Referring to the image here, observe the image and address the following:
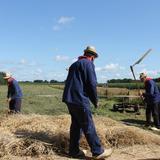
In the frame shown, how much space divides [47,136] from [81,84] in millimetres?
1602

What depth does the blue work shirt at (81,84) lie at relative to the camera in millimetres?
7152

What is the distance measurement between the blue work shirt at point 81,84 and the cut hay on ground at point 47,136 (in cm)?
109

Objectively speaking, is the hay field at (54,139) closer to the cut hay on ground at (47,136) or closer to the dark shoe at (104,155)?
the cut hay on ground at (47,136)

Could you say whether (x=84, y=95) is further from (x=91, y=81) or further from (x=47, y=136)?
(x=47, y=136)

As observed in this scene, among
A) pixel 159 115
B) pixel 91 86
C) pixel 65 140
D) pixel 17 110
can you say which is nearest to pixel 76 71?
pixel 91 86

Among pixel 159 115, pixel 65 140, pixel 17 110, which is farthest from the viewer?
pixel 159 115

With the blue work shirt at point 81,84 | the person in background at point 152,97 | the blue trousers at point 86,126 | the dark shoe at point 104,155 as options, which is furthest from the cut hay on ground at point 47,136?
the person in background at point 152,97

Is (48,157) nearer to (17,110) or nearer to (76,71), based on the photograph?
(76,71)

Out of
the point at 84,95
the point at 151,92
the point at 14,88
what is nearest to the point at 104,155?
the point at 84,95

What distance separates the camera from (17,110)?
1176 centimetres

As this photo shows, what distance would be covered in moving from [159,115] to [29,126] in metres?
4.94

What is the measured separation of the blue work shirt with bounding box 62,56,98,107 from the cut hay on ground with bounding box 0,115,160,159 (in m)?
1.09

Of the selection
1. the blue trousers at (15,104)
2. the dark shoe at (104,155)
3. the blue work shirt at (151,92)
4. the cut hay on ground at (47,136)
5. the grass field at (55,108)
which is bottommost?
the dark shoe at (104,155)

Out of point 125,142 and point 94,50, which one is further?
point 125,142
